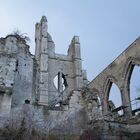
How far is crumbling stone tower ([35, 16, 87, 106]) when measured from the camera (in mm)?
29828

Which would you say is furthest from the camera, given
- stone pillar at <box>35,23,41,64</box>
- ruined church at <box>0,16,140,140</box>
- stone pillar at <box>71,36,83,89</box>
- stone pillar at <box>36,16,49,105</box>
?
stone pillar at <box>35,23,41,64</box>

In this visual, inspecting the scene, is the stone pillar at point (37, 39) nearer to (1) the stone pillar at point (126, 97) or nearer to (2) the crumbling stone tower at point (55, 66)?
(2) the crumbling stone tower at point (55, 66)

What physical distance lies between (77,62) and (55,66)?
2875 millimetres

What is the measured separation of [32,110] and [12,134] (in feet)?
8.55

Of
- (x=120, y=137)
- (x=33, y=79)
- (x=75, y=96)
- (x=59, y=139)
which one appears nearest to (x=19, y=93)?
(x=33, y=79)

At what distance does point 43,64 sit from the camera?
30.8 metres

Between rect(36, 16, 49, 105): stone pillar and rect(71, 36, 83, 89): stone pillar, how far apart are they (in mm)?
3777

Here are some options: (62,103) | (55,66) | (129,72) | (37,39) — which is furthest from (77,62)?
(62,103)

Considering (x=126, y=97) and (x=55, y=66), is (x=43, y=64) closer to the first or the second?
(x=55, y=66)

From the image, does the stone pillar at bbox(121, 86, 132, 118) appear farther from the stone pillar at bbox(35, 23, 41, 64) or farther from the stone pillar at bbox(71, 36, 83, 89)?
the stone pillar at bbox(35, 23, 41, 64)

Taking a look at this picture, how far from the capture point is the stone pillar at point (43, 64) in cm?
2807

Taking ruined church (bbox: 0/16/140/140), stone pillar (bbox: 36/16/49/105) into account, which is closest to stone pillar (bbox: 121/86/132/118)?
ruined church (bbox: 0/16/140/140)

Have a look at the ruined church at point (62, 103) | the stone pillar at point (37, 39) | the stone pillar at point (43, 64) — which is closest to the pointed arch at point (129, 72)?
the ruined church at point (62, 103)

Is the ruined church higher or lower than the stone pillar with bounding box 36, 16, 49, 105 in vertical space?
lower
